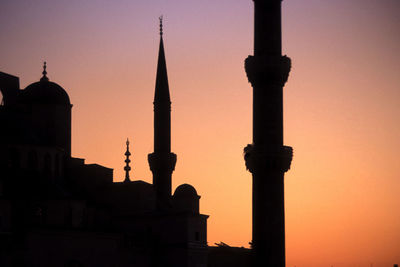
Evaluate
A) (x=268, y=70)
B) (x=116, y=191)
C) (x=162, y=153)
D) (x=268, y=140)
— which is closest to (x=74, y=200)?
(x=116, y=191)

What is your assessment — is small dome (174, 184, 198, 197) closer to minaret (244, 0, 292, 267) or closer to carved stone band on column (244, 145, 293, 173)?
minaret (244, 0, 292, 267)

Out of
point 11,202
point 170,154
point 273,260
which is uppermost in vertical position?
point 170,154

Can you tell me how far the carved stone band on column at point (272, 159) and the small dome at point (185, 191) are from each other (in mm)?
9687

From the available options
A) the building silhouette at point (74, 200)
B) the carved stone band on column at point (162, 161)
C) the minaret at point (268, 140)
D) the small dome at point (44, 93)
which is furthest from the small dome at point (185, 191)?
the minaret at point (268, 140)

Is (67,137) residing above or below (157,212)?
above

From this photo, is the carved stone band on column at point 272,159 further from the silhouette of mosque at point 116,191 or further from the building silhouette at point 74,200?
the building silhouette at point 74,200

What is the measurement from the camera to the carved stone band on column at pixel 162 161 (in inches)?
2242

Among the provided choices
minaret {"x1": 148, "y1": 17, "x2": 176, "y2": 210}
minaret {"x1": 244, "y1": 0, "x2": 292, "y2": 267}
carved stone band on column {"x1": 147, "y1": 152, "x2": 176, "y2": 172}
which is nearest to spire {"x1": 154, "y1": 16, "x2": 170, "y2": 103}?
minaret {"x1": 148, "y1": 17, "x2": 176, "y2": 210}

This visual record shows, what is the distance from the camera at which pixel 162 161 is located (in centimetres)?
5694

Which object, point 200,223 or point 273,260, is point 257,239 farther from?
point 200,223

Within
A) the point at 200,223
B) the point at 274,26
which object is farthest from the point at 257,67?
the point at 200,223

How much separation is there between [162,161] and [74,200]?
683 cm

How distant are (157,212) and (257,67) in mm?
12328

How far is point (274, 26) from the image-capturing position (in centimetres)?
4612
